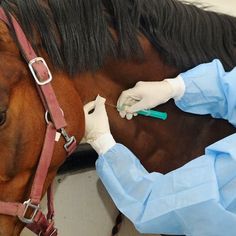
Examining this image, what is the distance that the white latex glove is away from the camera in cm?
86

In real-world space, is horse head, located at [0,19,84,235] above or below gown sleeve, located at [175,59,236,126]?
above

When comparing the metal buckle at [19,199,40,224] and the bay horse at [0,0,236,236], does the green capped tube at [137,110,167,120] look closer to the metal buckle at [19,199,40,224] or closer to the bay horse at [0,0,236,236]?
the bay horse at [0,0,236,236]

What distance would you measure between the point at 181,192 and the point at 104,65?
11.4 inches

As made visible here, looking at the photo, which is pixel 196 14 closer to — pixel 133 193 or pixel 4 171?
pixel 133 193

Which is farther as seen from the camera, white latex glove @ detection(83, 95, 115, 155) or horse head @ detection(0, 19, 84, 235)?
white latex glove @ detection(83, 95, 115, 155)

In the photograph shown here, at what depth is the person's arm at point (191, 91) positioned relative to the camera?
88cm

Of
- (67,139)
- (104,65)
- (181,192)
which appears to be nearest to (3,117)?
(67,139)

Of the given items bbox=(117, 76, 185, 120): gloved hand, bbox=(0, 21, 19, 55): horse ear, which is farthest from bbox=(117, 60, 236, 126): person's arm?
bbox=(0, 21, 19, 55): horse ear

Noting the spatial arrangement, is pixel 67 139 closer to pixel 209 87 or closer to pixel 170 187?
pixel 170 187

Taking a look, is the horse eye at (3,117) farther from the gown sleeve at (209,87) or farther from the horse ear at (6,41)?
the gown sleeve at (209,87)

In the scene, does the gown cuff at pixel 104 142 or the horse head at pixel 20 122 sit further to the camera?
the gown cuff at pixel 104 142

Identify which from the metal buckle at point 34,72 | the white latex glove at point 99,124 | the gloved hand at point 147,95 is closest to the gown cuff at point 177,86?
the gloved hand at point 147,95

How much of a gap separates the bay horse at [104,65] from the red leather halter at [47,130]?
0.01 m

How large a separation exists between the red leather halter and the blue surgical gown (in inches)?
4.7
